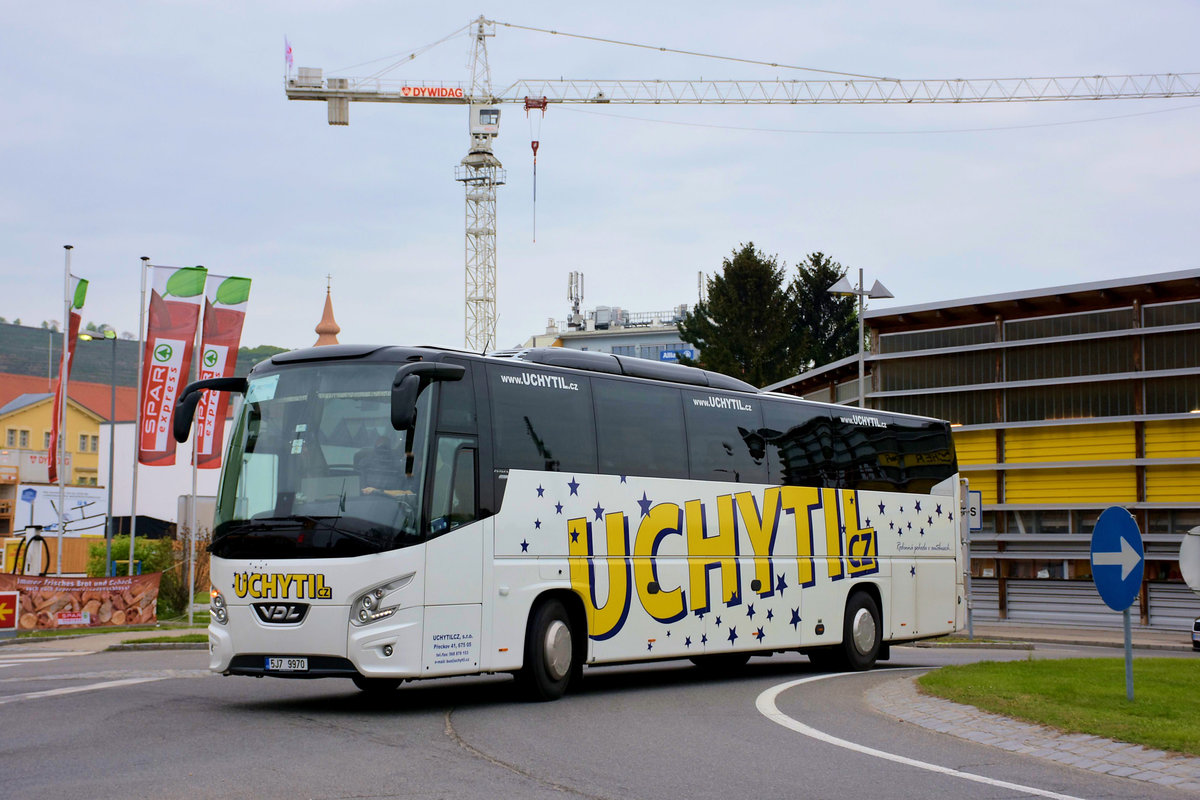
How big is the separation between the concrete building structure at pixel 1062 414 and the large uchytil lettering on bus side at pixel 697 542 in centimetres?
2521

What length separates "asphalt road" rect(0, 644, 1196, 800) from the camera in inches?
313

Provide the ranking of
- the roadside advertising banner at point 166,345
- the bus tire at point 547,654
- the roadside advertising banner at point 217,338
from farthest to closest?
1. the roadside advertising banner at point 217,338
2. the roadside advertising banner at point 166,345
3. the bus tire at point 547,654

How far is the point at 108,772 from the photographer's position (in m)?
8.34

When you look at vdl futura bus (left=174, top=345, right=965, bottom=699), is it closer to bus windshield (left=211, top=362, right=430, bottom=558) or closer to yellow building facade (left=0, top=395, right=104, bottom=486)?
bus windshield (left=211, top=362, right=430, bottom=558)

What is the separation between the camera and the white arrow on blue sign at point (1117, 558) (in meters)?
11.1

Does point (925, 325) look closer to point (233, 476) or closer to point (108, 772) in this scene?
point (233, 476)

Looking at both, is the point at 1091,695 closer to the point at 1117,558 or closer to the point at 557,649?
the point at 1117,558

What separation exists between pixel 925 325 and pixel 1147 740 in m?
39.1

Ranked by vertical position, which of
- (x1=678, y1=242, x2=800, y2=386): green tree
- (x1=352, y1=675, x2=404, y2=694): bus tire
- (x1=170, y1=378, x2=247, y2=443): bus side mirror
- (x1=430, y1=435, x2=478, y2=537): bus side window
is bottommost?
(x1=352, y1=675, x2=404, y2=694): bus tire

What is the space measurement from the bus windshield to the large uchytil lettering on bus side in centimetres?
136

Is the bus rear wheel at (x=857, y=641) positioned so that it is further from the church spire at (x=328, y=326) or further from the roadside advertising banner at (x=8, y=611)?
the church spire at (x=328, y=326)

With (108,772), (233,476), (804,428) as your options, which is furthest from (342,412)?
(804,428)

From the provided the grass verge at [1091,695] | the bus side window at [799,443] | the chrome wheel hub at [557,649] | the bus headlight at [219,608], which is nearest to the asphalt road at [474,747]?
the chrome wheel hub at [557,649]

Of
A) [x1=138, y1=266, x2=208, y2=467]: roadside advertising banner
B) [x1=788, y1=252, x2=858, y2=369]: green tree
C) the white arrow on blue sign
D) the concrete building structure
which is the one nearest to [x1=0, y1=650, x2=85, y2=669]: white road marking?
[x1=138, y1=266, x2=208, y2=467]: roadside advertising banner
